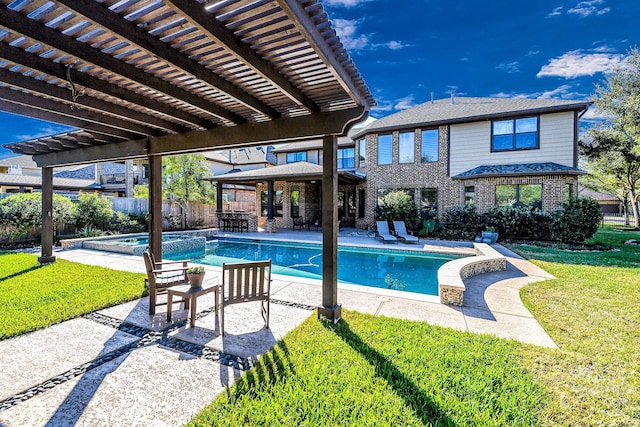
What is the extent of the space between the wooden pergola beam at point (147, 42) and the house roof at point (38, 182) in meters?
30.3

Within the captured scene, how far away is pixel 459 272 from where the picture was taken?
617 cm

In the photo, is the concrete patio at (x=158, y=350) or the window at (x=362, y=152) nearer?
the concrete patio at (x=158, y=350)

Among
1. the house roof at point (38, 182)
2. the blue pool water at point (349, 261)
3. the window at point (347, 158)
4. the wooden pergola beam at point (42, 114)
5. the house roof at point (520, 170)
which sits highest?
the window at point (347, 158)

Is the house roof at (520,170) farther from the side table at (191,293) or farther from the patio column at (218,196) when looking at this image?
the side table at (191,293)

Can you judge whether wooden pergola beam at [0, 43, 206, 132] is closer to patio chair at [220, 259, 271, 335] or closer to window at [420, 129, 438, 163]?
patio chair at [220, 259, 271, 335]

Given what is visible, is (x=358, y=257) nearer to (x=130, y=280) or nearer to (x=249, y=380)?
(x=130, y=280)

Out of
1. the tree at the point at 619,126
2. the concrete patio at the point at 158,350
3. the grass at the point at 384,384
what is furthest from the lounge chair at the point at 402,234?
the tree at the point at 619,126

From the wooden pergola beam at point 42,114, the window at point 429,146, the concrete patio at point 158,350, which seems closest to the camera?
the concrete patio at point 158,350

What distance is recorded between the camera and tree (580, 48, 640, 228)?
53.5 feet

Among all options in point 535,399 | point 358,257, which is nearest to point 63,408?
point 535,399

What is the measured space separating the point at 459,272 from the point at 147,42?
20.9 feet

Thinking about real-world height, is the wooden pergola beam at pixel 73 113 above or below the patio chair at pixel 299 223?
above

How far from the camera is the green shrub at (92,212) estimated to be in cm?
1317

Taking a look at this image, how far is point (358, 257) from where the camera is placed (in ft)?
35.9
